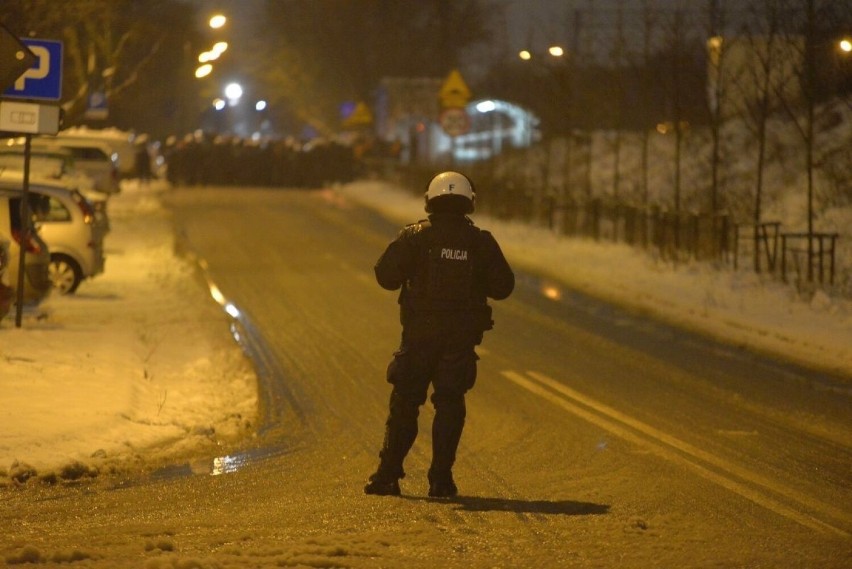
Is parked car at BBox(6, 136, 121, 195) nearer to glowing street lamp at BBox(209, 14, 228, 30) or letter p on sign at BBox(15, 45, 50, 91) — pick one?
glowing street lamp at BBox(209, 14, 228, 30)

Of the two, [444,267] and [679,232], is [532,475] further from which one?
[679,232]

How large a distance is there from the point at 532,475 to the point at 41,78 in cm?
733

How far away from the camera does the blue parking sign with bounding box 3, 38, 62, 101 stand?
43.8ft

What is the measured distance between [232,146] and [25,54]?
45763mm

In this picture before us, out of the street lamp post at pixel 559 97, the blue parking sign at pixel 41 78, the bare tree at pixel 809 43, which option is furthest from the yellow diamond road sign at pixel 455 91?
the blue parking sign at pixel 41 78

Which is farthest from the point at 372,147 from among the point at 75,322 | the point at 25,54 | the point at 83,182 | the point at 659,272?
the point at 25,54

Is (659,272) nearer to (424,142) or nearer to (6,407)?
(6,407)

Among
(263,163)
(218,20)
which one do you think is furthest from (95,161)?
(263,163)

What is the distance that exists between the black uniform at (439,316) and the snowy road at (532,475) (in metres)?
0.39

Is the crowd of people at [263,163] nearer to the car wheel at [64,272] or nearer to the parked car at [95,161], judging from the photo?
the parked car at [95,161]

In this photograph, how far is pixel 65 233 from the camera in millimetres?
19688

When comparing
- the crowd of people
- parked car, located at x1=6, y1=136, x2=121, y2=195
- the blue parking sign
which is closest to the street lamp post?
parked car, located at x1=6, y1=136, x2=121, y2=195

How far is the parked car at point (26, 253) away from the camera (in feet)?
55.0

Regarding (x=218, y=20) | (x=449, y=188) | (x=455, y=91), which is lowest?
(x=449, y=188)
